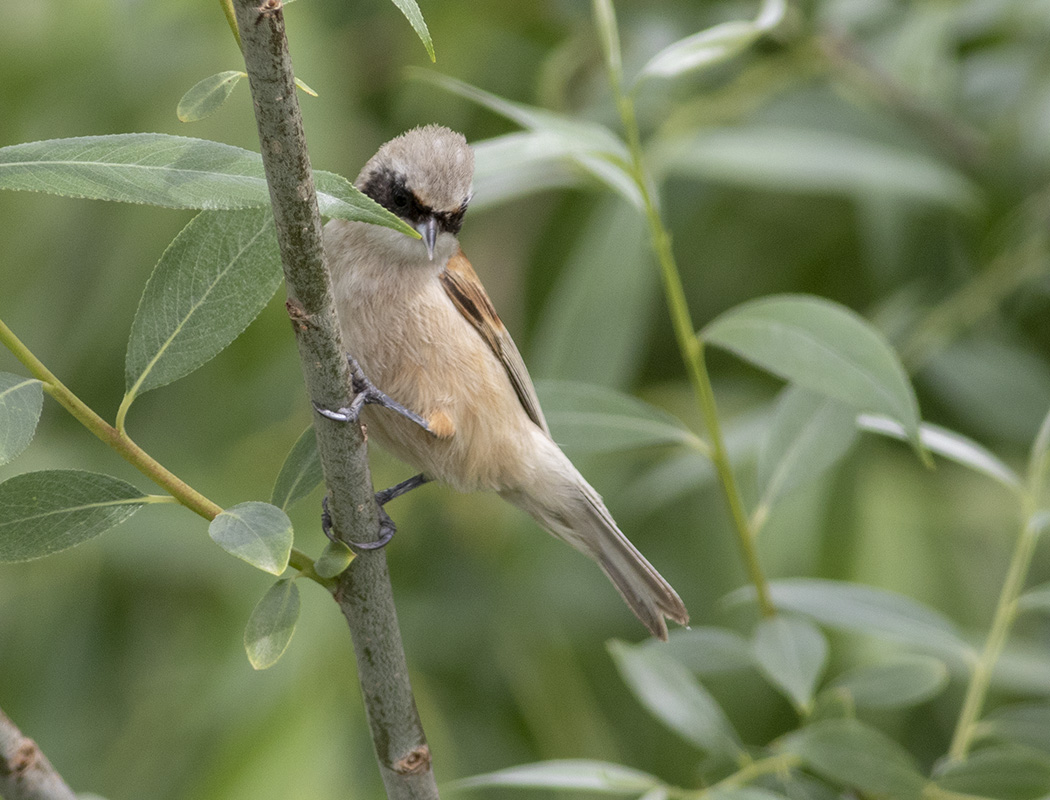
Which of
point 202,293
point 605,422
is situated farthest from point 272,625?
point 605,422

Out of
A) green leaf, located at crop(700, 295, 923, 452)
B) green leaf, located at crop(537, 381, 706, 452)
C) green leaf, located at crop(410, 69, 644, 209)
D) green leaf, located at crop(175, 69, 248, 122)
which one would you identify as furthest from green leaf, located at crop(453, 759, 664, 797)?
green leaf, located at crop(175, 69, 248, 122)

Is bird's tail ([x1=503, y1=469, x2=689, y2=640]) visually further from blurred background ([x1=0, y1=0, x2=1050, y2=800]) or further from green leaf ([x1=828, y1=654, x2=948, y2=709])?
blurred background ([x1=0, y1=0, x2=1050, y2=800])

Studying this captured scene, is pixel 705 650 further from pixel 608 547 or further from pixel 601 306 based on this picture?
pixel 601 306

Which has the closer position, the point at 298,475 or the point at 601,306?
the point at 298,475

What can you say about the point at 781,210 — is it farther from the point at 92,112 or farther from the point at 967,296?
the point at 92,112

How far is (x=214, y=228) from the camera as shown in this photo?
1.03 meters

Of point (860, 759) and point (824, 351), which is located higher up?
point (824, 351)

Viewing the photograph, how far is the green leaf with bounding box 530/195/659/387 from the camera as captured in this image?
233 cm

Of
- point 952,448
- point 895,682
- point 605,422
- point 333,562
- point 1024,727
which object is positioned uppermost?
point 333,562

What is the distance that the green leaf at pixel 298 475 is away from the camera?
1116 millimetres

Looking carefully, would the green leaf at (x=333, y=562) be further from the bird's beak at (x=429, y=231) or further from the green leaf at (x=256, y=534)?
the bird's beak at (x=429, y=231)

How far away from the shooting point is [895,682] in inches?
60.7

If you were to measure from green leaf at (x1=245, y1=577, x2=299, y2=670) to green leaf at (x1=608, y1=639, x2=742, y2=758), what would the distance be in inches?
26.6

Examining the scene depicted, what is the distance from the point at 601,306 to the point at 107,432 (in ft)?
5.17
